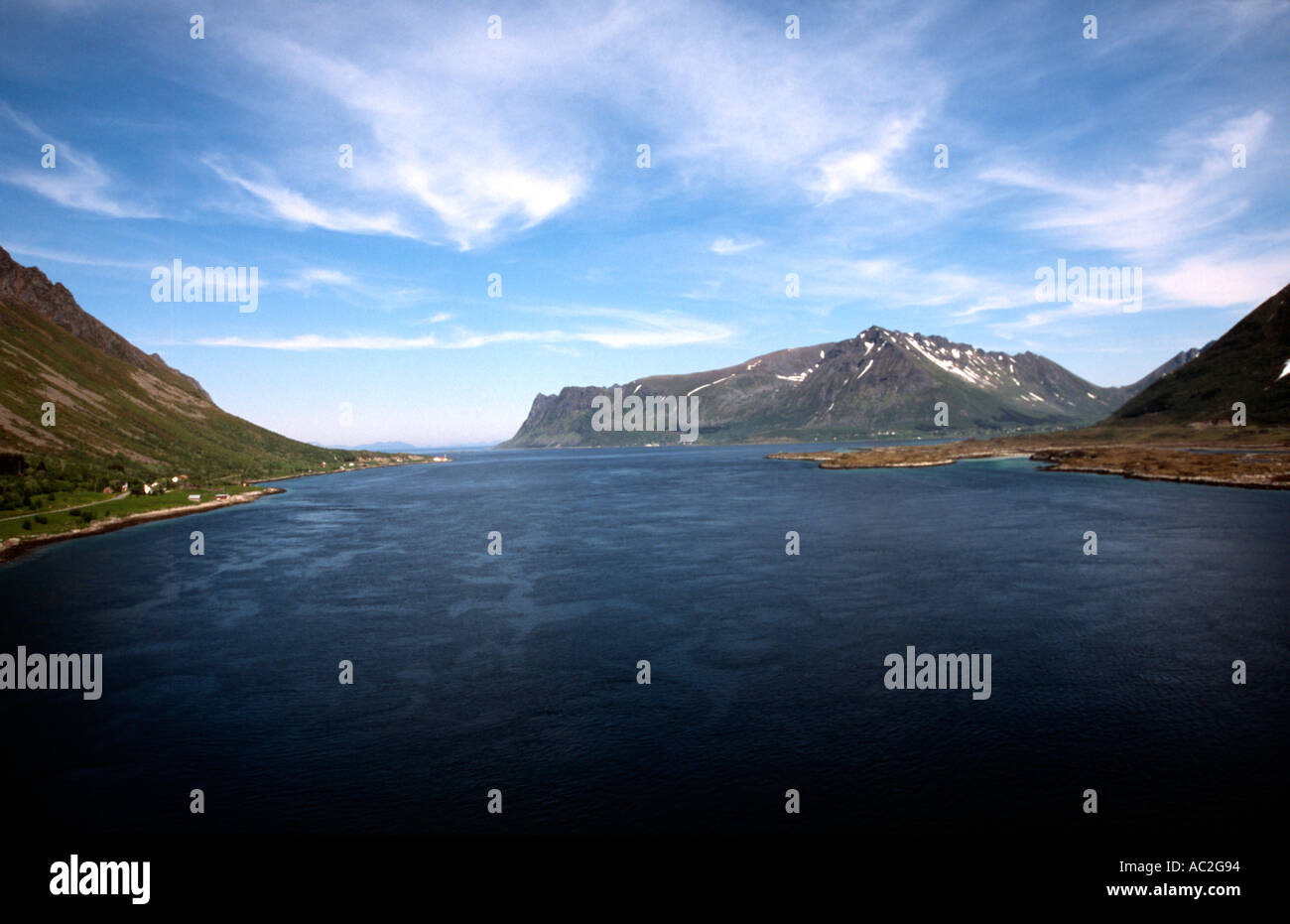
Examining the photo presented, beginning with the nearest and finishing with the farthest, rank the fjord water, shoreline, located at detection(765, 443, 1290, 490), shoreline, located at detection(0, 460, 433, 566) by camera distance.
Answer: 1. the fjord water
2. shoreline, located at detection(0, 460, 433, 566)
3. shoreline, located at detection(765, 443, 1290, 490)

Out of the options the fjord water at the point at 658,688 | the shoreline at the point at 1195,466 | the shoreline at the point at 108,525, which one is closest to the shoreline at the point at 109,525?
the shoreline at the point at 108,525

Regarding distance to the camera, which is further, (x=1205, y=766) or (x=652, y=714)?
(x=652, y=714)

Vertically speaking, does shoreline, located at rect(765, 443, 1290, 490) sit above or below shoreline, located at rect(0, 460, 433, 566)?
above

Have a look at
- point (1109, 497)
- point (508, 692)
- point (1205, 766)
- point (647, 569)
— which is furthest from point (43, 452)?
point (1109, 497)

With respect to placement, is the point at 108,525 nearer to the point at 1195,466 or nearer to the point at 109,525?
the point at 109,525

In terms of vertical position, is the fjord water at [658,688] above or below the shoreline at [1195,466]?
below

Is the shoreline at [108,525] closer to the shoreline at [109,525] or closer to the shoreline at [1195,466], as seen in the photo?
the shoreline at [109,525]

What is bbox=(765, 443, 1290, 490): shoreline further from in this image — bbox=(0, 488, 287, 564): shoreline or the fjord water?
bbox=(0, 488, 287, 564): shoreline

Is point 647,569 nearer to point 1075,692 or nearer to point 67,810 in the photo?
point 1075,692

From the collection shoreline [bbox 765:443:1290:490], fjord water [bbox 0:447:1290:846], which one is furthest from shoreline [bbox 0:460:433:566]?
shoreline [bbox 765:443:1290:490]
